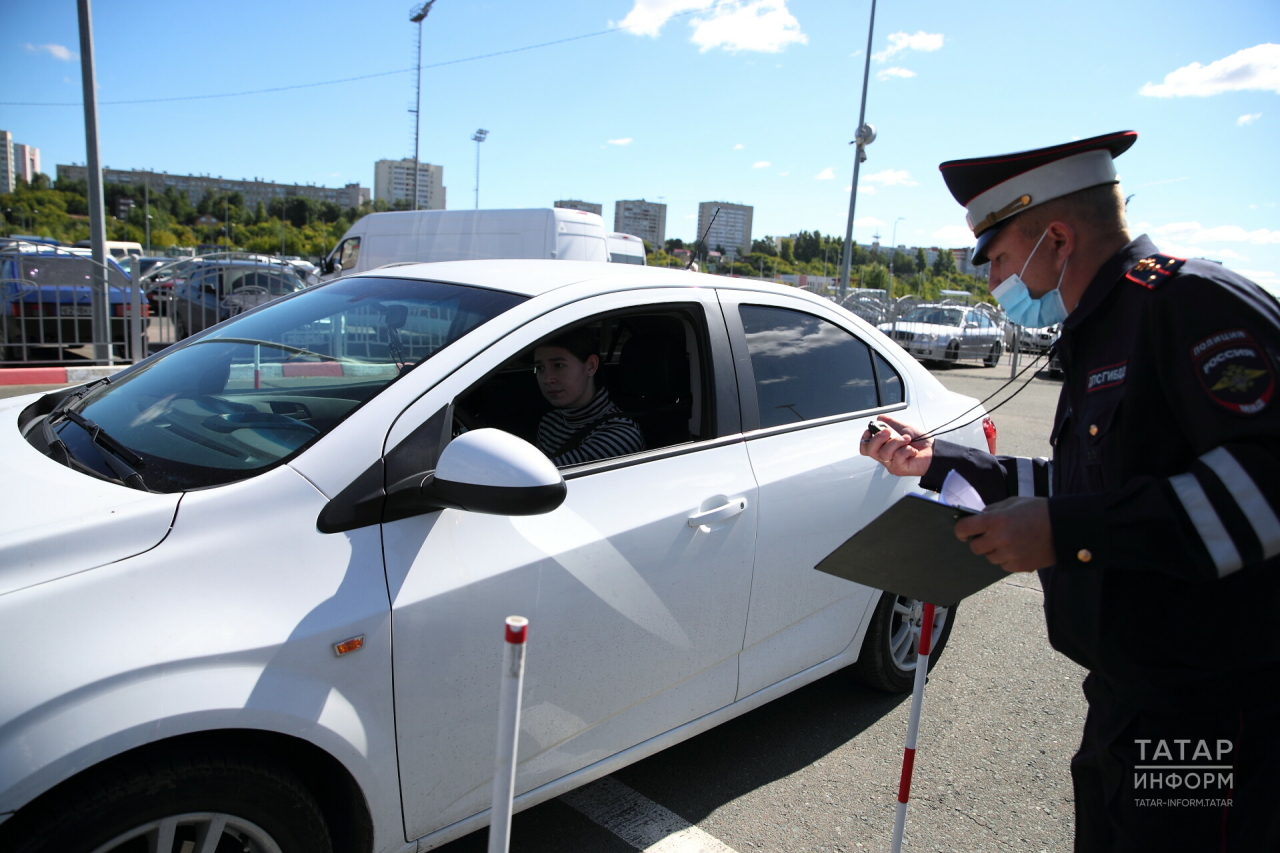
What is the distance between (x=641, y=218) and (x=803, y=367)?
60.4m

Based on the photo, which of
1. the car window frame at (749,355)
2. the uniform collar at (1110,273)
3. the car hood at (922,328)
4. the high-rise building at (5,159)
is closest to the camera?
the uniform collar at (1110,273)

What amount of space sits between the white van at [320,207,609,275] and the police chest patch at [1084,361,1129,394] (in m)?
9.15

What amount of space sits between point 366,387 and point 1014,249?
155 cm

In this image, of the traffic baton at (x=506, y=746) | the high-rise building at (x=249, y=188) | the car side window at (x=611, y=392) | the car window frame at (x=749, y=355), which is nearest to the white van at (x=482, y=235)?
the car side window at (x=611, y=392)

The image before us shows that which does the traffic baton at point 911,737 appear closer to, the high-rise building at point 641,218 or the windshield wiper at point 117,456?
the windshield wiper at point 117,456

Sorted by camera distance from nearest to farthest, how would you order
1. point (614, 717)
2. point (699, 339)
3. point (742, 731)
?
point (614, 717) < point (699, 339) < point (742, 731)

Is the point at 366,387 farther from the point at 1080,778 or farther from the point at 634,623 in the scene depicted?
the point at 1080,778

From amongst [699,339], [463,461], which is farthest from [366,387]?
[699,339]

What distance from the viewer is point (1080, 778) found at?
1.58 meters

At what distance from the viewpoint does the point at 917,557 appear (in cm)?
164

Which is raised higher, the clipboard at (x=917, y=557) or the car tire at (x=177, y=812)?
the clipboard at (x=917, y=557)

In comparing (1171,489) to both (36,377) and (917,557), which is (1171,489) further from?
(36,377)

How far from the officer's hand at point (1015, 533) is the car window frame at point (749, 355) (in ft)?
4.41

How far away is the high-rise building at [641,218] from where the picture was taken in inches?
2431
